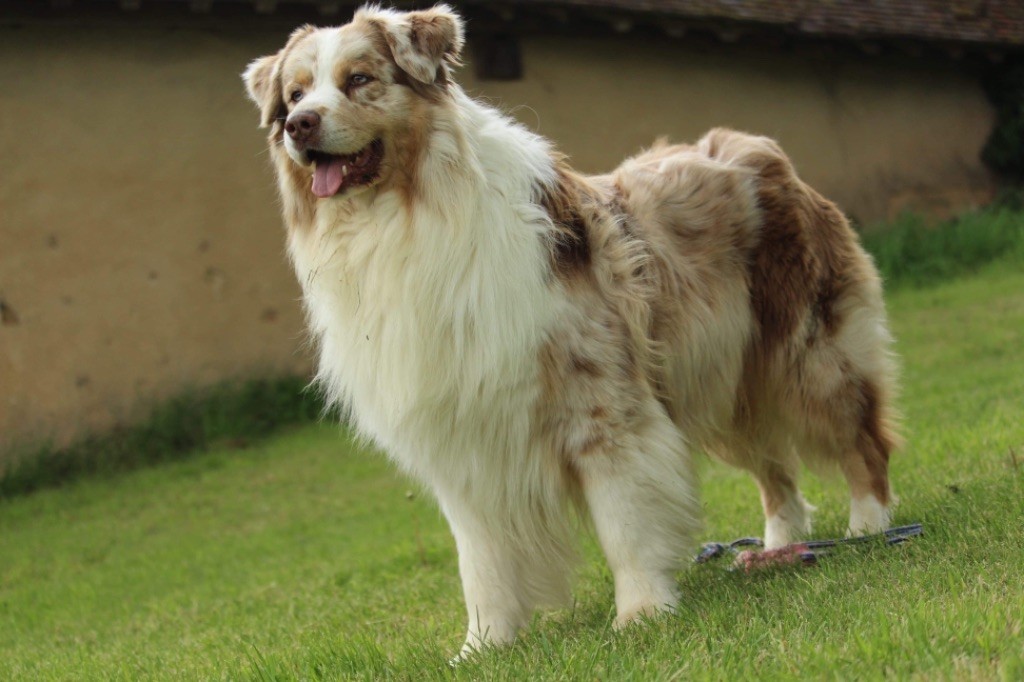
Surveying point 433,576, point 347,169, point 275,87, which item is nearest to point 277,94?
point 275,87

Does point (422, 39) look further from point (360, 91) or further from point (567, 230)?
point (567, 230)

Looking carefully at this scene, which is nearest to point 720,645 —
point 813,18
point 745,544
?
point 745,544

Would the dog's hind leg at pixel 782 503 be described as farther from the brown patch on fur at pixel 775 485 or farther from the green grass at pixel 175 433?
the green grass at pixel 175 433

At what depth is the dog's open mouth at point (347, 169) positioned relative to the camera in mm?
4742

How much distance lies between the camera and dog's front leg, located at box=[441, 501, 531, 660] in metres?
4.98

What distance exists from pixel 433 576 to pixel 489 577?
188 centimetres

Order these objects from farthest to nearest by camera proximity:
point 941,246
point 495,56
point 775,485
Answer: point 941,246 < point 495,56 < point 775,485

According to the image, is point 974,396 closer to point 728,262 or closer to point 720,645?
point 728,262

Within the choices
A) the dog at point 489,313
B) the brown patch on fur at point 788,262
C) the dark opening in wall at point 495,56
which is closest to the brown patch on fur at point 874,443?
the brown patch on fur at point 788,262

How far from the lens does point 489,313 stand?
15.3 feet

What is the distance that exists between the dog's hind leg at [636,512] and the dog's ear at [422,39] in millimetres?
1545

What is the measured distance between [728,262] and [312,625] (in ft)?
8.39

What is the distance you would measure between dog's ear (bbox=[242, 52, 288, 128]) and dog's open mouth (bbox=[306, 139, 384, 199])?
0.45 metres

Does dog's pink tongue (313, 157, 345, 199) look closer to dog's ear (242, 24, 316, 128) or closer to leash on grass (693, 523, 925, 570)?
dog's ear (242, 24, 316, 128)
